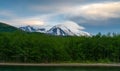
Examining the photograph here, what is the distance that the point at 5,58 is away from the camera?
399 ft

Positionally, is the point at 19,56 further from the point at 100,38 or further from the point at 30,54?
the point at 100,38

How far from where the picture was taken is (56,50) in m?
123

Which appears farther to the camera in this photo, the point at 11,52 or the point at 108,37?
the point at 108,37

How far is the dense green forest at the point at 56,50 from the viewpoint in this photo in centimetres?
12112

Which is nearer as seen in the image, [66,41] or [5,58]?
[5,58]

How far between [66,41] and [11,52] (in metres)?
21.1

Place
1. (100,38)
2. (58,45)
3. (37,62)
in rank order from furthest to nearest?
(100,38)
(58,45)
(37,62)

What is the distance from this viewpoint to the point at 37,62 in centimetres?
11925

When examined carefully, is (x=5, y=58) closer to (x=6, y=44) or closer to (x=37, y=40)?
(x=6, y=44)

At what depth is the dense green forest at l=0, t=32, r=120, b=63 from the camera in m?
121

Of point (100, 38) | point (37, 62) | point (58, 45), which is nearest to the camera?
point (37, 62)

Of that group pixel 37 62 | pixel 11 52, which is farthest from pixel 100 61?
pixel 11 52

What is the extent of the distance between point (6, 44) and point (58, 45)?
53.6 feet

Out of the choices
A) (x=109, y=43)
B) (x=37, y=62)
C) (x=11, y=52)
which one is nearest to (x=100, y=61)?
(x=109, y=43)
